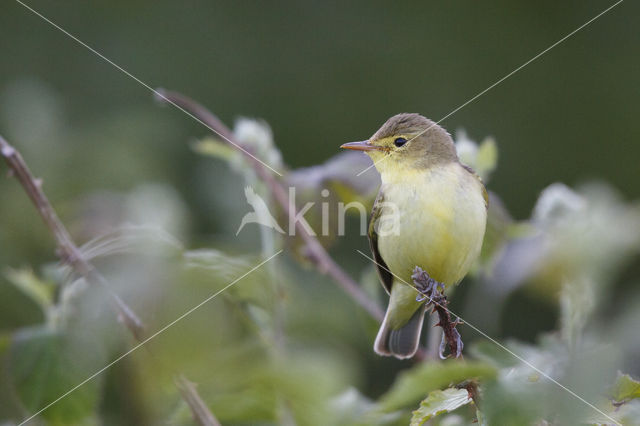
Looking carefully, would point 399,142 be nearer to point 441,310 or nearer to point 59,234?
point 441,310

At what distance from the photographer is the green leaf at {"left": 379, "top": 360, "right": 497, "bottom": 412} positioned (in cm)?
72

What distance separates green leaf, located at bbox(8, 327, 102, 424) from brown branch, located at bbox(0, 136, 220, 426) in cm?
16

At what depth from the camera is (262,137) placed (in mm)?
1476

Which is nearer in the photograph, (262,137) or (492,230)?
(492,230)

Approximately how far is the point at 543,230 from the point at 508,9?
140 inches

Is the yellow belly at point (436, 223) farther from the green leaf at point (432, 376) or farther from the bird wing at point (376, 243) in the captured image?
the green leaf at point (432, 376)

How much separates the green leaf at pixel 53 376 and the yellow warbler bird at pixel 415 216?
1.37 ft

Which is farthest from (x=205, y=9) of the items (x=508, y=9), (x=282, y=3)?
(x=508, y=9)

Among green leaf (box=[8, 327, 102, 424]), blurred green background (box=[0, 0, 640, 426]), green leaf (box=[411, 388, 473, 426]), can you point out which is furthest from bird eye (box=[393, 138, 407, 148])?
blurred green background (box=[0, 0, 640, 426])

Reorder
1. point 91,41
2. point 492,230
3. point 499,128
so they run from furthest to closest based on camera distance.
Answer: point 91,41, point 499,128, point 492,230

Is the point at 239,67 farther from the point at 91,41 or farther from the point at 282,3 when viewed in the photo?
the point at 91,41

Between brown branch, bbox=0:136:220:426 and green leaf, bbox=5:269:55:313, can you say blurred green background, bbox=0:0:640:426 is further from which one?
brown branch, bbox=0:136:220:426

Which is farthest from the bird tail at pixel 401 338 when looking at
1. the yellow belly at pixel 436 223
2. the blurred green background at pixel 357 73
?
the blurred green background at pixel 357 73

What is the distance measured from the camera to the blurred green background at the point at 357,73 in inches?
147
